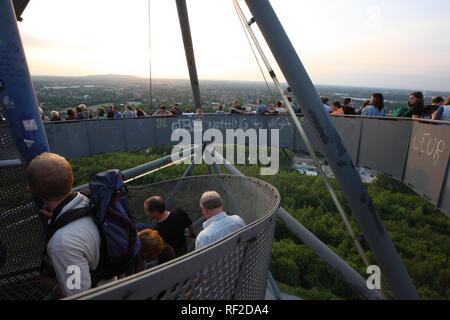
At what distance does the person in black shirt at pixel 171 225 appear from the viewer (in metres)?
3.56

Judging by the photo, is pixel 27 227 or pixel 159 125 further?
pixel 159 125

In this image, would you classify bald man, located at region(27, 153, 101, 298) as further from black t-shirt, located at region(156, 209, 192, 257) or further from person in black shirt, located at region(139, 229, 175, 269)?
black t-shirt, located at region(156, 209, 192, 257)

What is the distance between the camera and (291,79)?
11.5 feet

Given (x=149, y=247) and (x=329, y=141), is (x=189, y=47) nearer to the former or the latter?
(x=329, y=141)

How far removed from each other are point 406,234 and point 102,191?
4028cm

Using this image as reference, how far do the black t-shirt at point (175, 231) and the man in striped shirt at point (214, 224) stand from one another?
0.63m

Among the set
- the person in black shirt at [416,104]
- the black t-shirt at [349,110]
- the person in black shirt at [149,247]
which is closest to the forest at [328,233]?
the black t-shirt at [349,110]

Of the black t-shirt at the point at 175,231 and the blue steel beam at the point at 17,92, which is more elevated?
the blue steel beam at the point at 17,92

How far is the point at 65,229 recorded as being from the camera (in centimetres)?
169

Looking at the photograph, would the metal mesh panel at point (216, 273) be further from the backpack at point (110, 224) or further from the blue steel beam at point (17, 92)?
the blue steel beam at point (17, 92)

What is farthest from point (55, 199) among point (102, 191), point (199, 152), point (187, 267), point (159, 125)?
point (159, 125)

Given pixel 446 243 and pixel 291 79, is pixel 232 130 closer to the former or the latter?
pixel 291 79

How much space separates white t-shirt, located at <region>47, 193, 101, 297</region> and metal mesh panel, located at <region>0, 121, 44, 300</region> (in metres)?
1.42

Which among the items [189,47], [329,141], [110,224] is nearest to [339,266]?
[329,141]
